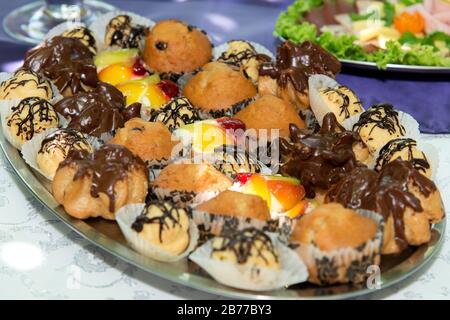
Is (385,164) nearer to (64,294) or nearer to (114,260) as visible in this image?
(114,260)

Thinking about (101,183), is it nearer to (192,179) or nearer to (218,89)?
(192,179)

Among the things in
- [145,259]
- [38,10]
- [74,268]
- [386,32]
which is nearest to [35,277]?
[74,268]

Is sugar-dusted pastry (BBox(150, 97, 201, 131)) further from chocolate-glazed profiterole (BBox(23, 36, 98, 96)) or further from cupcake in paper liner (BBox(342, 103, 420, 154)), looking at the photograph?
cupcake in paper liner (BBox(342, 103, 420, 154))

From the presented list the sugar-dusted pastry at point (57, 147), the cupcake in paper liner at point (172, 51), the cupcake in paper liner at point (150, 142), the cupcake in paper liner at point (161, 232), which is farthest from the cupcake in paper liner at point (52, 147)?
the cupcake in paper liner at point (172, 51)

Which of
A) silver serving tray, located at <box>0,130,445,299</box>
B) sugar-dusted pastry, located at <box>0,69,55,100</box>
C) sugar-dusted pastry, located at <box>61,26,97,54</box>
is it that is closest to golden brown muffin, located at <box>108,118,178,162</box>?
silver serving tray, located at <box>0,130,445,299</box>

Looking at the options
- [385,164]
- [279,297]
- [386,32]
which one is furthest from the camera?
[386,32]

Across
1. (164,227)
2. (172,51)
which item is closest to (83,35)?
(172,51)
